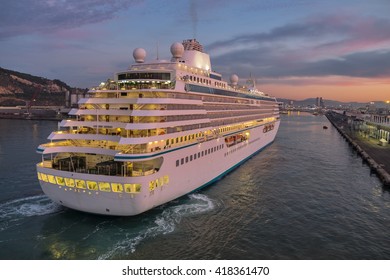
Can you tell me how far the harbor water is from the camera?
63.2 ft

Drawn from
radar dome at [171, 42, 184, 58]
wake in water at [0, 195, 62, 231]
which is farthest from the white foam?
radar dome at [171, 42, 184, 58]

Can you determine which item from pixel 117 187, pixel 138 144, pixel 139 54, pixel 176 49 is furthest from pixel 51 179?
pixel 176 49

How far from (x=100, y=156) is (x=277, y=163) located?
2899 centimetres

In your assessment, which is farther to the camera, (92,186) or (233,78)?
(233,78)

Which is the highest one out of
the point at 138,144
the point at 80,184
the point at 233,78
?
the point at 233,78

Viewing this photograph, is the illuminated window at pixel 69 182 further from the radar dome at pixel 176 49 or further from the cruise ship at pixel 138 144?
the radar dome at pixel 176 49

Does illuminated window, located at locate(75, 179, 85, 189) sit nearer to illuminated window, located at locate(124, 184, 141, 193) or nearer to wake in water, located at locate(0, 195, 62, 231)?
illuminated window, located at locate(124, 184, 141, 193)

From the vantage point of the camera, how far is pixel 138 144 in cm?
2325

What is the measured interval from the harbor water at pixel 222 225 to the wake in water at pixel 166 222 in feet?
0.21

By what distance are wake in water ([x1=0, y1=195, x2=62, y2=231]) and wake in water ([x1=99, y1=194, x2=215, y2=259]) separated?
8.06 m

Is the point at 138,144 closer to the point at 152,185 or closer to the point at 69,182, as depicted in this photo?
the point at 152,185

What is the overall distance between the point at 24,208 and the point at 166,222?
1202cm

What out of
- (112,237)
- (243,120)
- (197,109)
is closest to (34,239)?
(112,237)

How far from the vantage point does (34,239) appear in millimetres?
20266
